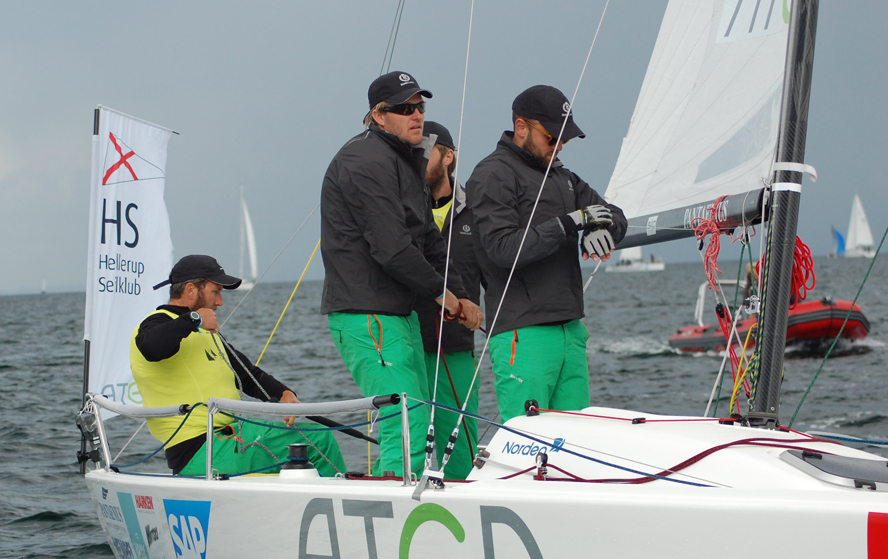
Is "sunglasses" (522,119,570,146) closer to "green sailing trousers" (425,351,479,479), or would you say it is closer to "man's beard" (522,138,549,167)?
"man's beard" (522,138,549,167)

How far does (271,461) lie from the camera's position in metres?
3.36

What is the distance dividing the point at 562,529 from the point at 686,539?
27 cm

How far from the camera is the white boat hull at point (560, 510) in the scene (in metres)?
1.72

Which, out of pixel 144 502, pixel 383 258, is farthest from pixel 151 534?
pixel 383 258

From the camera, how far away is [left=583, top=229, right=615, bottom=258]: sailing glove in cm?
314

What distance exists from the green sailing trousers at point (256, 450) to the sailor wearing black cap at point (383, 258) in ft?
1.46

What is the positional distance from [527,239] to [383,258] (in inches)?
19.7

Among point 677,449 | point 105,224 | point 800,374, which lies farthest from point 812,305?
point 677,449

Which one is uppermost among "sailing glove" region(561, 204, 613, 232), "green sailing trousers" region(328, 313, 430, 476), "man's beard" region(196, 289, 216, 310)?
"sailing glove" region(561, 204, 613, 232)

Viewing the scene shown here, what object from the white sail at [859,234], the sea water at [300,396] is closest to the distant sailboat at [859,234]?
the white sail at [859,234]

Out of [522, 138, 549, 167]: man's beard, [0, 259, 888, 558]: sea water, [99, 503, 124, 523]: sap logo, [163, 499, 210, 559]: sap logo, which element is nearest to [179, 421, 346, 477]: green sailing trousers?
[99, 503, 124, 523]: sap logo

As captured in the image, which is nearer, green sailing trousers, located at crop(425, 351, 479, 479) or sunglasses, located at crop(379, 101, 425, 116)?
sunglasses, located at crop(379, 101, 425, 116)

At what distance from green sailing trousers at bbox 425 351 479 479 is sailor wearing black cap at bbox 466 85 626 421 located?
507mm

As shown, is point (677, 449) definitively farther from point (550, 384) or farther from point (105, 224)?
point (105, 224)
